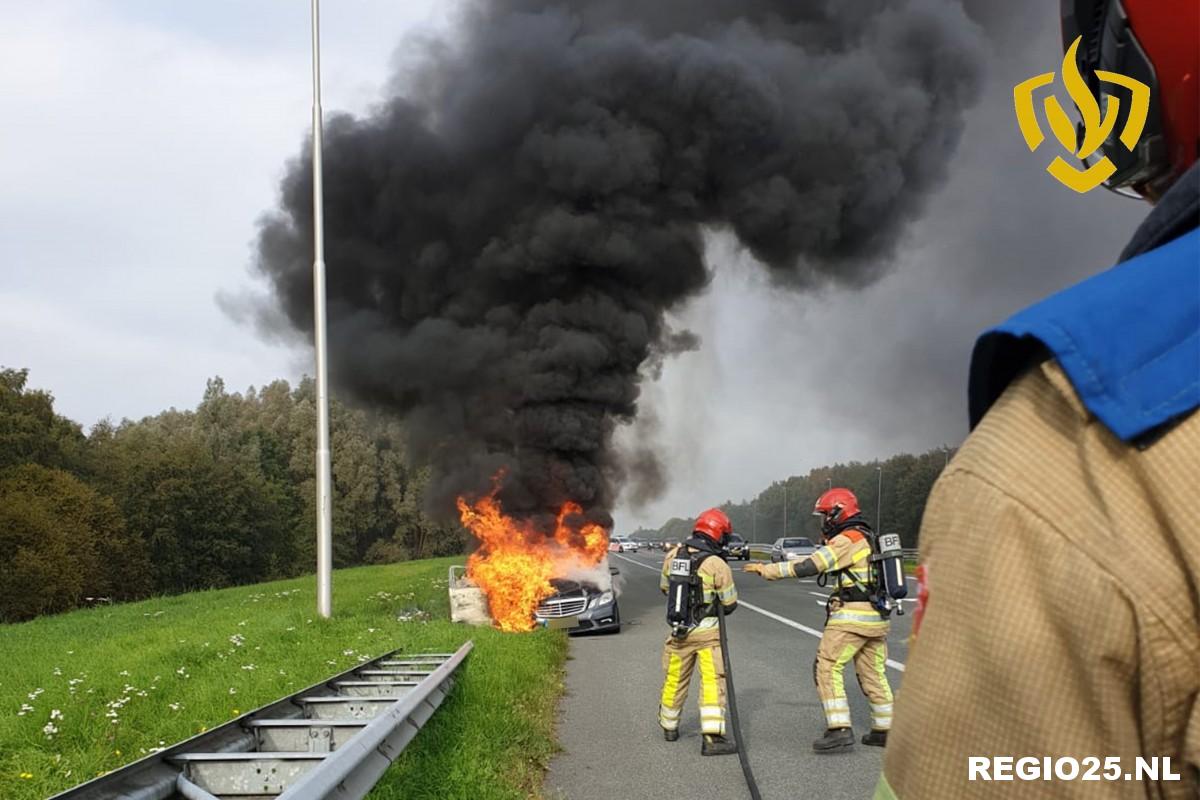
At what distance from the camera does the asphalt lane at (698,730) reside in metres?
5.86

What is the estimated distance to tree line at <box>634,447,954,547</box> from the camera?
72500mm

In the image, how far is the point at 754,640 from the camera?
12664 mm

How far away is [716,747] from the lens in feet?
22.0

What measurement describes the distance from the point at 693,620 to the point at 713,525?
850 mm

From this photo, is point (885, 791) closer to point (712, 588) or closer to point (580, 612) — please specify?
point (712, 588)

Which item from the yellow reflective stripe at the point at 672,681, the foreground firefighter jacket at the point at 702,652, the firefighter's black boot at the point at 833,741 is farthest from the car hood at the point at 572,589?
the firefighter's black boot at the point at 833,741

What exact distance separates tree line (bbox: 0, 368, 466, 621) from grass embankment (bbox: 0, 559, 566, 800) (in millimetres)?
17085

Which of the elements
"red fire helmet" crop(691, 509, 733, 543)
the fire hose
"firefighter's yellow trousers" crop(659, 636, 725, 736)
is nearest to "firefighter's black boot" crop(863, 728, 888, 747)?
the fire hose

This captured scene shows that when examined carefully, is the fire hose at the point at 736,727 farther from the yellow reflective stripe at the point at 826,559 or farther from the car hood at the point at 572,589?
the car hood at the point at 572,589

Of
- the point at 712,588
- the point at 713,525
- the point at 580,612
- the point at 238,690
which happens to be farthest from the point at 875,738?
the point at 580,612

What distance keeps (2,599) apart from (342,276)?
1378cm

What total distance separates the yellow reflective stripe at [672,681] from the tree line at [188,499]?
22.7 meters

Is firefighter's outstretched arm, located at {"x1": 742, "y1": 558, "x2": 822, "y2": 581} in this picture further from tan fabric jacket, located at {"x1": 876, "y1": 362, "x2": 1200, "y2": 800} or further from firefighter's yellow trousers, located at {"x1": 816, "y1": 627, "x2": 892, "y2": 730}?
tan fabric jacket, located at {"x1": 876, "y1": 362, "x2": 1200, "y2": 800}

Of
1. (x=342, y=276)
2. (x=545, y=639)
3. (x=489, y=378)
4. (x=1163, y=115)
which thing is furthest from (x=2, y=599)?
(x=1163, y=115)
